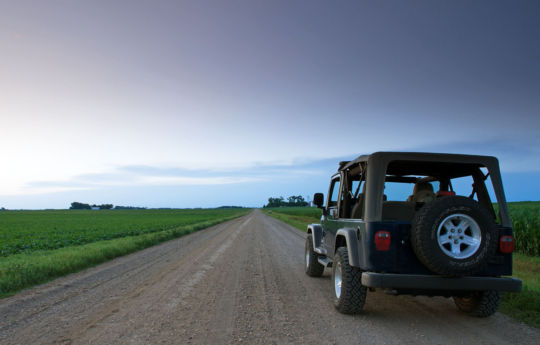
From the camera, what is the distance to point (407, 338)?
3.99 metres

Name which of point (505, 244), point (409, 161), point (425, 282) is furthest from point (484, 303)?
point (409, 161)

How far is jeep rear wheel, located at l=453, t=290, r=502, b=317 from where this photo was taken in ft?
15.4

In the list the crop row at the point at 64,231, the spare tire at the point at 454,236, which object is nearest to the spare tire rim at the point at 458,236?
the spare tire at the point at 454,236

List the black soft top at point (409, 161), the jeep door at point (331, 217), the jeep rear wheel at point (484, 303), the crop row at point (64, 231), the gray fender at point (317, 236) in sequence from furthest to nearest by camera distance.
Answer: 1. the crop row at point (64, 231)
2. the gray fender at point (317, 236)
3. the jeep door at point (331, 217)
4. the jeep rear wheel at point (484, 303)
5. the black soft top at point (409, 161)

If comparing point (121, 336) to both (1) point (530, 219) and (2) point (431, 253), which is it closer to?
(2) point (431, 253)

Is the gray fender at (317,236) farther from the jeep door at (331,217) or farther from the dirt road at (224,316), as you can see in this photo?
the dirt road at (224,316)

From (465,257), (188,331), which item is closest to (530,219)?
(465,257)

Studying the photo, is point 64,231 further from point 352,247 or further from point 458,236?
point 458,236

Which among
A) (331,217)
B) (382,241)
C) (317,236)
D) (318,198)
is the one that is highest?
(318,198)

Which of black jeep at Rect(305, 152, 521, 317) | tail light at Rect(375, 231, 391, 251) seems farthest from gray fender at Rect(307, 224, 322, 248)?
tail light at Rect(375, 231, 391, 251)

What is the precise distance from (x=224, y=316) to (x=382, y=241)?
7.82 ft

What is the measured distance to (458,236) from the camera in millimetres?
4082

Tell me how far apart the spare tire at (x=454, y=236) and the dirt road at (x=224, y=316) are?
855 mm

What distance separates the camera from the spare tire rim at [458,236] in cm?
404
